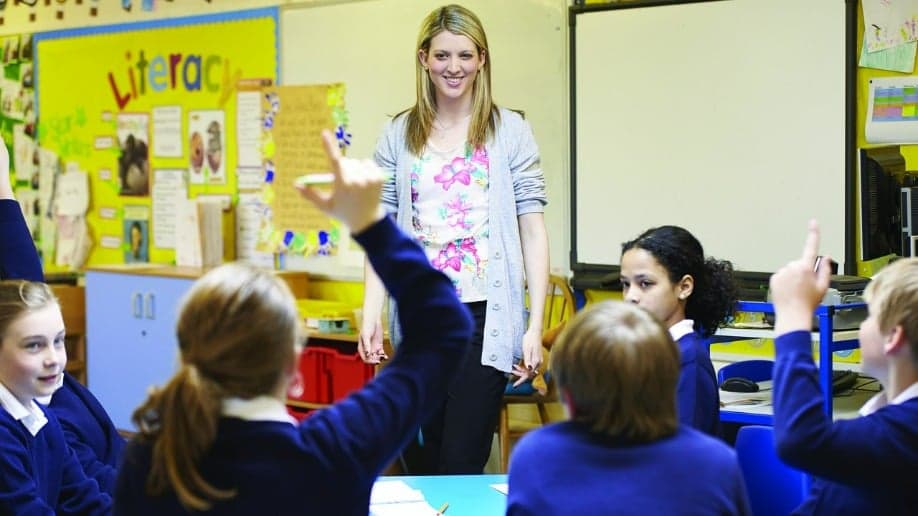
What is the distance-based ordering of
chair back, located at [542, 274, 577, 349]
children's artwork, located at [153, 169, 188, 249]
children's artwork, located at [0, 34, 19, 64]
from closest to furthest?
chair back, located at [542, 274, 577, 349] < children's artwork, located at [153, 169, 188, 249] < children's artwork, located at [0, 34, 19, 64]

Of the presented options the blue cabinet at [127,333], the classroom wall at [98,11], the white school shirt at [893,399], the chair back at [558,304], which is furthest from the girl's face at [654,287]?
the blue cabinet at [127,333]

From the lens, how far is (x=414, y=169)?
2926 mm

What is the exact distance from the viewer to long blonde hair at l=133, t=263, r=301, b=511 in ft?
4.26

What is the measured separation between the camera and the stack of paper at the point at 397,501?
88.2 inches

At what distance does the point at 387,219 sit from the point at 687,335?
1.20 m

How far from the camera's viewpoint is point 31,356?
7.09 ft

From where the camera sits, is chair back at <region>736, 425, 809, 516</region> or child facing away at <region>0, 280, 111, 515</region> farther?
chair back at <region>736, 425, 809, 516</region>

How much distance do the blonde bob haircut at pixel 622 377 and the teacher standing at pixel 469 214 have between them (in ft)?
4.46

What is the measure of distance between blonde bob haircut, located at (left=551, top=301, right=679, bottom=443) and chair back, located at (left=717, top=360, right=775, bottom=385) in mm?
2350

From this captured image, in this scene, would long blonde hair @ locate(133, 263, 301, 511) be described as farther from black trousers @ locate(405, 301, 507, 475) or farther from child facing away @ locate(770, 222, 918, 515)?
black trousers @ locate(405, 301, 507, 475)

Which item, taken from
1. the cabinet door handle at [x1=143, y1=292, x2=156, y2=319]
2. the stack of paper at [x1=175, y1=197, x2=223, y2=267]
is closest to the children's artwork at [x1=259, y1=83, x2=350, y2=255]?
the stack of paper at [x1=175, y1=197, x2=223, y2=267]

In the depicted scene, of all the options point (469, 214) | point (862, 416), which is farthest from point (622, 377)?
point (469, 214)

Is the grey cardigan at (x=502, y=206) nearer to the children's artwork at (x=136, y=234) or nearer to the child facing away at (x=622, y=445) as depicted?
the child facing away at (x=622, y=445)

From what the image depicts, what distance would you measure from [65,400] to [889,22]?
9.49ft
